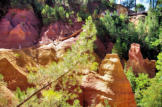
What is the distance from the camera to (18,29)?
18.6 meters

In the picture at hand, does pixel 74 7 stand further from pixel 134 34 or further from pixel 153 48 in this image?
pixel 153 48

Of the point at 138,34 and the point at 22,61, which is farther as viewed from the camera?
the point at 138,34

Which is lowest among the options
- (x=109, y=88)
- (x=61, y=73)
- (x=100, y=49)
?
(x=109, y=88)

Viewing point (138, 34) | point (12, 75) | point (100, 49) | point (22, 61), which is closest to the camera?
point (12, 75)

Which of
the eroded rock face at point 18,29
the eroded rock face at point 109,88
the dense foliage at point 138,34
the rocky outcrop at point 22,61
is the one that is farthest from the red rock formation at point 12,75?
the dense foliage at point 138,34

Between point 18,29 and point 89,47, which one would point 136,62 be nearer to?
point 89,47

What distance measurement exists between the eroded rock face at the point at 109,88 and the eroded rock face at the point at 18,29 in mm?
13606

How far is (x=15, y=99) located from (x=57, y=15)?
1983cm

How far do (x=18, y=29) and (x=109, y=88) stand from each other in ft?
56.5

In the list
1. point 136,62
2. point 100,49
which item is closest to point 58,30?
point 100,49

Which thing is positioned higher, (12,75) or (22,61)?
(22,61)

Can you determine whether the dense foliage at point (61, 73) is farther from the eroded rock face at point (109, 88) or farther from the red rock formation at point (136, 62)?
the red rock formation at point (136, 62)

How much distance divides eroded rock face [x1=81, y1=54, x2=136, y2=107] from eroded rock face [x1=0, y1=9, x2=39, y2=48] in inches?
536

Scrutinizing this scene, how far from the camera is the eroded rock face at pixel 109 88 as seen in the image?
24.3 ft
